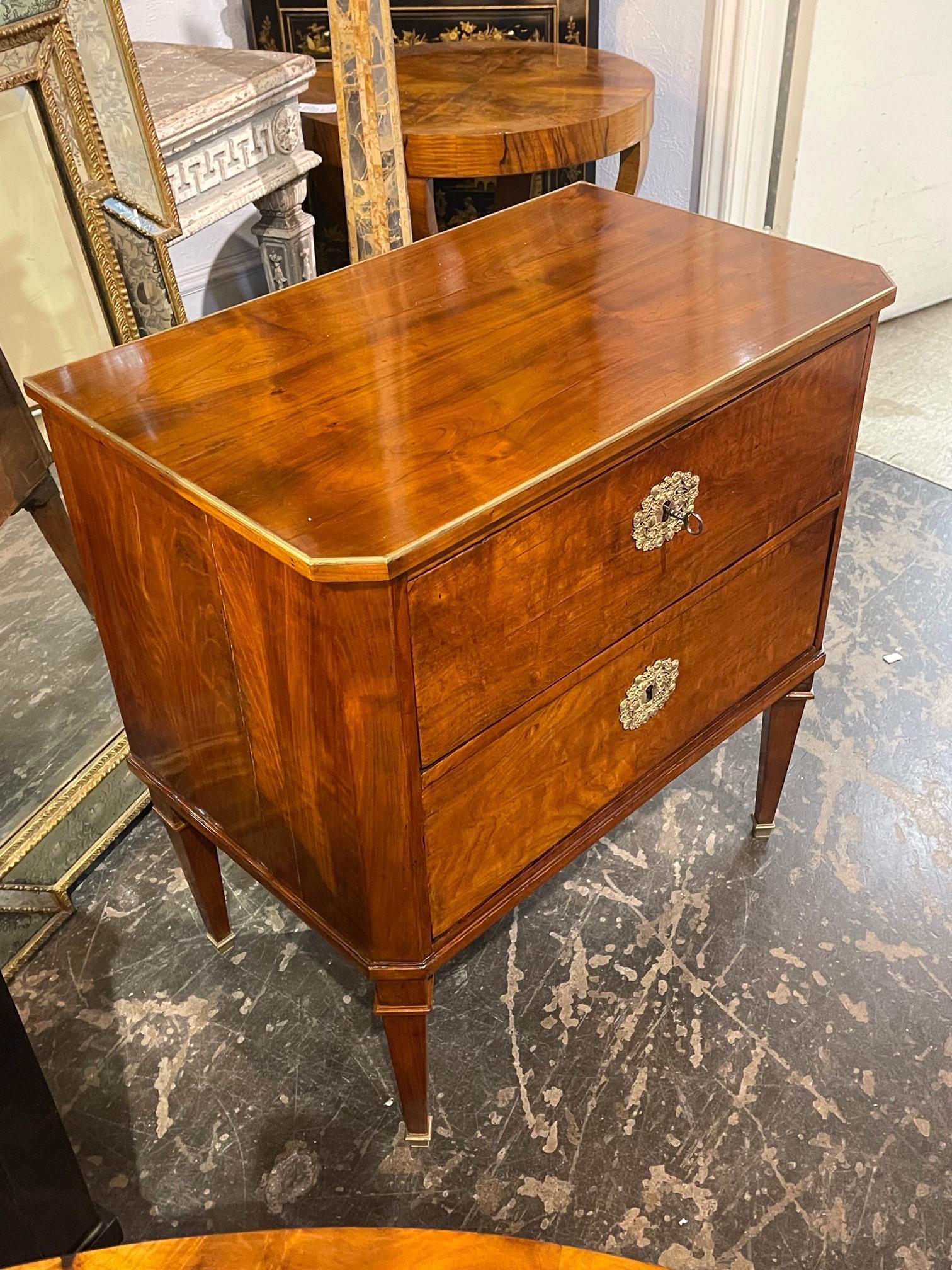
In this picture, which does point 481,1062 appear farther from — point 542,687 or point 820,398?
point 820,398

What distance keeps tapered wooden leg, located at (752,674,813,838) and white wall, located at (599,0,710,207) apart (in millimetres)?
1341

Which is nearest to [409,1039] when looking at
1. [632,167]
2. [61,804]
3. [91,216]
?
[61,804]

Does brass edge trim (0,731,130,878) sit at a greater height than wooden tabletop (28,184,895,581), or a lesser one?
lesser

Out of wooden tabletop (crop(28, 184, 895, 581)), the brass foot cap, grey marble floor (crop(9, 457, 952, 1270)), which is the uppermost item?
wooden tabletop (crop(28, 184, 895, 581))

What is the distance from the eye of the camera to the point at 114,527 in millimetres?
1071

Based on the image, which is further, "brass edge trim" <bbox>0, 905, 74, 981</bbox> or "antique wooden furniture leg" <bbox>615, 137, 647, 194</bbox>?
"antique wooden furniture leg" <bbox>615, 137, 647, 194</bbox>

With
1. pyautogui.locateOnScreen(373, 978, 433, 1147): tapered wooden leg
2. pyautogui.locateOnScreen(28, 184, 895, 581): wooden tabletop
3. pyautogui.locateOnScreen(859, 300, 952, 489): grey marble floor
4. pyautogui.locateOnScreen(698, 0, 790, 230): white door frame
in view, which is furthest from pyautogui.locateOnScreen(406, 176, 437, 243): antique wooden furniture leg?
pyautogui.locateOnScreen(373, 978, 433, 1147): tapered wooden leg

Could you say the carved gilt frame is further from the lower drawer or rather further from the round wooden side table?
the lower drawer

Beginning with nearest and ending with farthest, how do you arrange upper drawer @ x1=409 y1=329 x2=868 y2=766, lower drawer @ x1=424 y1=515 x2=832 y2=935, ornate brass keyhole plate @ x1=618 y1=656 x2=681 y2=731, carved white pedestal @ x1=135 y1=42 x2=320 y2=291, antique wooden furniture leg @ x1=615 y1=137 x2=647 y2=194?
upper drawer @ x1=409 y1=329 x2=868 y2=766 → lower drawer @ x1=424 y1=515 x2=832 y2=935 → ornate brass keyhole plate @ x1=618 y1=656 x2=681 y2=731 → carved white pedestal @ x1=135 y1=42 x2=320 y2=291 → antique wooden furniture leg @ x1=615 y1=137 x2=647 y2=194

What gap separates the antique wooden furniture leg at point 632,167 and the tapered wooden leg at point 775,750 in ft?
3.70

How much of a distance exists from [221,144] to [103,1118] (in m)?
1.32

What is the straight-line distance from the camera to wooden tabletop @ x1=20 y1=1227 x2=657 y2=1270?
2.09ft

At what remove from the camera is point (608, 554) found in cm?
105

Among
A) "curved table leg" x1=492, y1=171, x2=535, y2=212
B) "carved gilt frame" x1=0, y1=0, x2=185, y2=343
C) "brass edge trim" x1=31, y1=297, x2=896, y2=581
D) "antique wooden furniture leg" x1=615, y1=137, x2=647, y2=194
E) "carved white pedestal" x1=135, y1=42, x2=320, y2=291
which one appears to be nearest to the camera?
"brass edge trim" x1=31, y1=297, x2=896, y2=581
